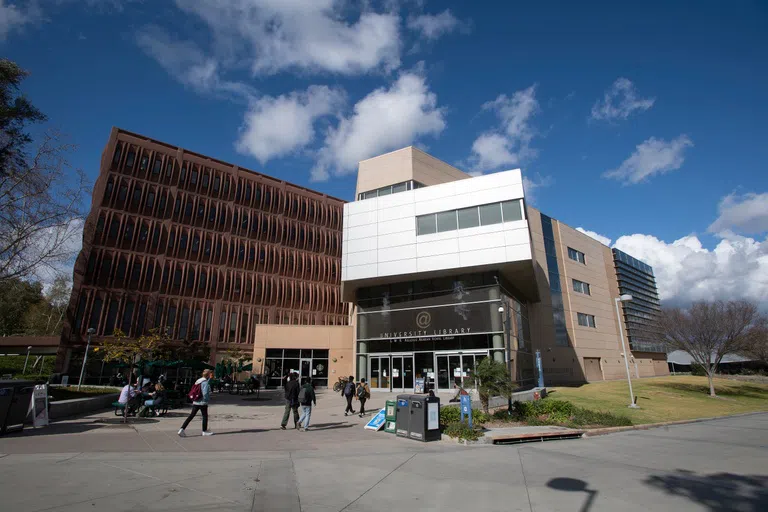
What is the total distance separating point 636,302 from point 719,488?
72361mm

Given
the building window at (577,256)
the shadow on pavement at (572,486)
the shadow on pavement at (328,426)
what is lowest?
the shadow on pavement at (328,426)

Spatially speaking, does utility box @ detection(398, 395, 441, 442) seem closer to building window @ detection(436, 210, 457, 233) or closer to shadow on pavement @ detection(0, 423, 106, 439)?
shadow on pavement @ detection(0, 423, 106, 439)

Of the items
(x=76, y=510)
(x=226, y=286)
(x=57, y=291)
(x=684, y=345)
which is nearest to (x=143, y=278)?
(x=226, y=286)

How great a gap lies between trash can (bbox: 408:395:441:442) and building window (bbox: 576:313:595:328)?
38.6 m

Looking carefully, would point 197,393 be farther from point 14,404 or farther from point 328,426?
point 328,426

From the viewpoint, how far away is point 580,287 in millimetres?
47312

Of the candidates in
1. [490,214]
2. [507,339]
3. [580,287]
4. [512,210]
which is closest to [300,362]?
[507,339]

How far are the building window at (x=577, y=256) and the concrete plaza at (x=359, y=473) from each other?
37813 millimetres

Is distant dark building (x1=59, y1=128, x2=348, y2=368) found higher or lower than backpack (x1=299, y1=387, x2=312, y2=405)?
higher

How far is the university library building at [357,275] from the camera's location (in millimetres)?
27016

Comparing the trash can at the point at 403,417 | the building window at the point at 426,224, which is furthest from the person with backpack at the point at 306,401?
the building window at the point at 426,224

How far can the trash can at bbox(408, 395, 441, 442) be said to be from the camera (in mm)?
11695

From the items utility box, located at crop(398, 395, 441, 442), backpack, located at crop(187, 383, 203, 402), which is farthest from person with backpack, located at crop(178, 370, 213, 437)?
utility box, located at crop(398, 395, 441, 442)

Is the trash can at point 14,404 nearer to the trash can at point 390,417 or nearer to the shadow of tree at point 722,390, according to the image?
the trash can at point 390,417
